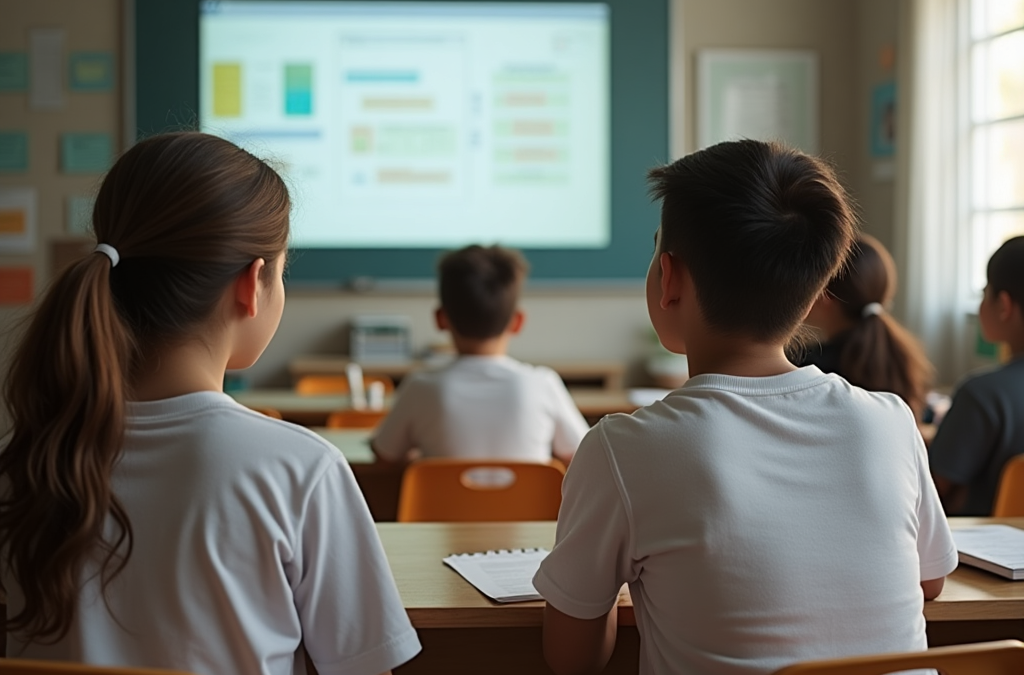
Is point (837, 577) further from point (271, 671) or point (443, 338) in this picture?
point (443, 338)

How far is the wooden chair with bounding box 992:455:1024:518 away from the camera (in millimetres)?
2223

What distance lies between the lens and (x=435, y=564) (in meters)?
1.65

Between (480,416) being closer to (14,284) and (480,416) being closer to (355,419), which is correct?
(355,419)

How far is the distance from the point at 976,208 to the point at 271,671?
440 cm

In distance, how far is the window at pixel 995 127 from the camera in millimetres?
4602

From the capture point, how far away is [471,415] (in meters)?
2.74

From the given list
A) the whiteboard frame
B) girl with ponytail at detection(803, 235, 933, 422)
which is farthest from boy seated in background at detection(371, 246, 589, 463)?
the whiteboard frame

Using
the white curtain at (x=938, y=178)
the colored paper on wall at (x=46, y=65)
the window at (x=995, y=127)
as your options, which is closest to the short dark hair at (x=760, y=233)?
the window at (x=995, y=127)

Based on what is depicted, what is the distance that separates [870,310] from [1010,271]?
46cm

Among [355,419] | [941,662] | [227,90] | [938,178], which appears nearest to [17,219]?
[227,90]

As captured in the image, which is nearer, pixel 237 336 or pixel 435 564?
pixel 237 336

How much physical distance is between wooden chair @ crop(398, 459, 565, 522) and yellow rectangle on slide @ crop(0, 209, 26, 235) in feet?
12.8

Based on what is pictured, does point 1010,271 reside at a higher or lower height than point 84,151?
lower

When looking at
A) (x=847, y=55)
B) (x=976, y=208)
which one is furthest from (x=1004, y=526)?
(x=847, y=55)
